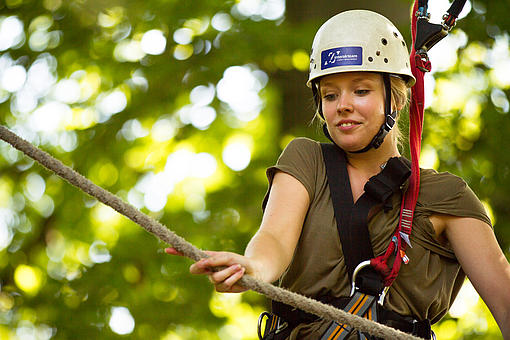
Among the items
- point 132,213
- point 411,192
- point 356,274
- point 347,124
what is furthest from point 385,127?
point 132,213

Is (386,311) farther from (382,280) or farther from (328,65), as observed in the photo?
(328,65)

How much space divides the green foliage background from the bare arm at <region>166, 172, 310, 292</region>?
306 cm

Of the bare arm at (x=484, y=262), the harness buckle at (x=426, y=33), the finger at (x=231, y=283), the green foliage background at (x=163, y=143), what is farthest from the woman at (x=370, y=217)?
the green foliage background at (x=163, y=143)

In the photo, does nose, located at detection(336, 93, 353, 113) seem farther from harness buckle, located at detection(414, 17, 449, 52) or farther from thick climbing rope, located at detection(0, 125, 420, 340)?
thick climbing rope, located at detection(0, 125, 420, 340)

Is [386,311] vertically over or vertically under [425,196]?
under

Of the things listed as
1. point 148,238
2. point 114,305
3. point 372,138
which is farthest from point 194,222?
point 372,138

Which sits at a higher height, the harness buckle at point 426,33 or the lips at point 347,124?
the harness buckle at point 426,33

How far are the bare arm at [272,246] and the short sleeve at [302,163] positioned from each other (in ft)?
0.07

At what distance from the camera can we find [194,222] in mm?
6199

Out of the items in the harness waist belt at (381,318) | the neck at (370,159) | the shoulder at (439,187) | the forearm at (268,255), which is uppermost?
the shoulder at (439,187)

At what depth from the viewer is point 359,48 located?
2641mm

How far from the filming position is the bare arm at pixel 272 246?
1998 mm

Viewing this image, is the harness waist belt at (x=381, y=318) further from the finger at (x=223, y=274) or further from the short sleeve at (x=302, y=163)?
the finger at (x=223, y=274)

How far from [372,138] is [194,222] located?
12.2 feet
